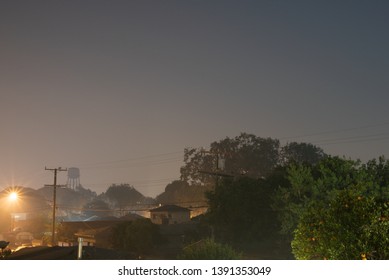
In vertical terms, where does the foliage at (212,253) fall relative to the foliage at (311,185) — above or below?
below

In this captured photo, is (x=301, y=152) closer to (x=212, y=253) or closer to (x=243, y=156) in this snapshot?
(x=243, y=156)

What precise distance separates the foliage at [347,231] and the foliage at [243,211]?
4190 centimetres

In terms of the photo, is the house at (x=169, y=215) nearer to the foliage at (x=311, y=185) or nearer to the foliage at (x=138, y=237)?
the foliage at (x=138, y=237)

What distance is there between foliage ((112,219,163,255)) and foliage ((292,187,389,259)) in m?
50.0

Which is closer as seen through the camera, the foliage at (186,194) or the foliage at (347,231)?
the foliage at (347,231)

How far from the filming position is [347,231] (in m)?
14.5

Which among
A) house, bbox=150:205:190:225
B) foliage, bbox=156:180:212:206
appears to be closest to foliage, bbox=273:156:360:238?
house, bbox=150:205:190:225

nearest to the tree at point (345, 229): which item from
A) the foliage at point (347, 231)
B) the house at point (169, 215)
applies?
the foliage at point (347, 231)

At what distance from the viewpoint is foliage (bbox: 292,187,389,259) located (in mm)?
13992

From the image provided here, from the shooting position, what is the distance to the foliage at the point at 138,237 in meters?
64.7

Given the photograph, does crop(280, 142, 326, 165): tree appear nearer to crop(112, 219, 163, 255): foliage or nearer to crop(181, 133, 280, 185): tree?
crop(181, 133, 280, 185): tree

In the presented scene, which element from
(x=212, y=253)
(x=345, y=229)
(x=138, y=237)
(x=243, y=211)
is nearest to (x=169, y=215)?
(x=138, y=237)
